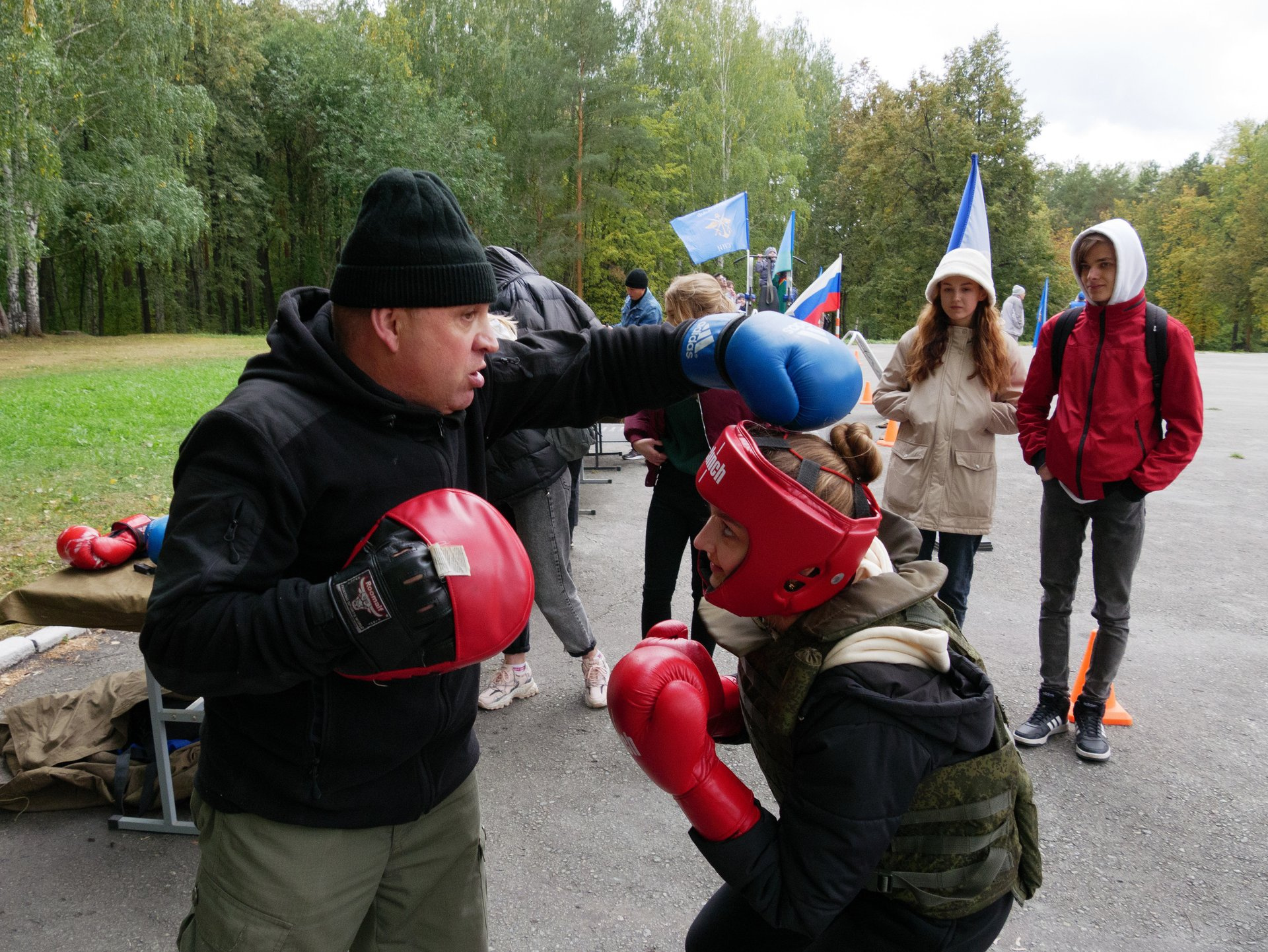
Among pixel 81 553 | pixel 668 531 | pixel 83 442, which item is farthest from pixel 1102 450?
pixel 83 442

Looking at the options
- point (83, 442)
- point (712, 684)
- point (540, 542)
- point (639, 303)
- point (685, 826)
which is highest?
point (639, 303)

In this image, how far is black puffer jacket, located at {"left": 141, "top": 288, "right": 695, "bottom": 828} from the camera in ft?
4.53

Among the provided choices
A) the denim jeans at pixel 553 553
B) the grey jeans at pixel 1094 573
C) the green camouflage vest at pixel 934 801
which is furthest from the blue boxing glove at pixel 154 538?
the grey jeans at pixel 1094 573

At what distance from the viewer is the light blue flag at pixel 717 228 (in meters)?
12.2

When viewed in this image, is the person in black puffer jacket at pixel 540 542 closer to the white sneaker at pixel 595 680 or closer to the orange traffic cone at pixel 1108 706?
the white sneaker at pixel 595 680

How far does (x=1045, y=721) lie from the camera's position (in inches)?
154

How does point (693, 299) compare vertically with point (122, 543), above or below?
above

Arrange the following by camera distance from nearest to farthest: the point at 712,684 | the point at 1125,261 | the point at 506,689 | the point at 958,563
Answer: the point at 712,684 → the point at 1125,261 → the point at 958,563 → the point at 506,689

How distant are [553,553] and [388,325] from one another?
2.51 m

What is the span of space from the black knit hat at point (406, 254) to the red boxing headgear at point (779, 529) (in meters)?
0.60

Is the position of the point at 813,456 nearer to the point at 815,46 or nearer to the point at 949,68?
the point at 949,68

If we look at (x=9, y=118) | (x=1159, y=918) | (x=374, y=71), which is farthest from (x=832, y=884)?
(x=374, y=71)

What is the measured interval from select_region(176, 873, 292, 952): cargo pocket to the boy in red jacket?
334 cm

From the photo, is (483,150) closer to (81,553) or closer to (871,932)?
(81,553)
